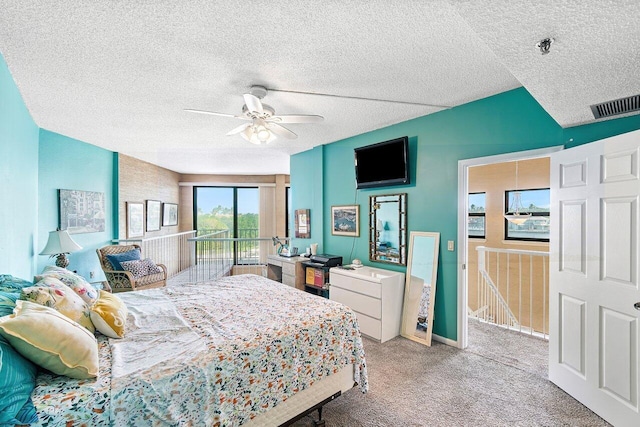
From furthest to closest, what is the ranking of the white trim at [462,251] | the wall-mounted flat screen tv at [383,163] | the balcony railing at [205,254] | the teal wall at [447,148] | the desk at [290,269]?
the balcony railing at [205,254]
the desk at [290,269]
the wall-mounted flat screen tv at [383,163]
the white trim at [462,251]
the teal wall at [447,148]

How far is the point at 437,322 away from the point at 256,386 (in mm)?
2480

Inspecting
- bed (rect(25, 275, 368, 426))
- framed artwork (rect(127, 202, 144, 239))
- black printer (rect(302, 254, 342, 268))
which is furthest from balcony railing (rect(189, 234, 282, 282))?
bed (rect(25, 275, 368, 426))

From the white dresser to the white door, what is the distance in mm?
1496

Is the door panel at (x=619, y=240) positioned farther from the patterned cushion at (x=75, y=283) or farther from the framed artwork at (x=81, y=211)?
the framed artwork at (x=81, y=211)

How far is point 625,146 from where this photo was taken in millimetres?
1921

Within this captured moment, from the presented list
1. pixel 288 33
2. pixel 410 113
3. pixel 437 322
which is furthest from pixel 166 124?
pixel 437 322

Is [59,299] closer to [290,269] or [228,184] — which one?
[290,269]

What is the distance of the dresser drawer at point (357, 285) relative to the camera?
3.38m

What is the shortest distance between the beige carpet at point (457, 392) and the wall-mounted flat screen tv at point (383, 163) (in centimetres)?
206

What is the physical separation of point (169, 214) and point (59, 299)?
20.1ft

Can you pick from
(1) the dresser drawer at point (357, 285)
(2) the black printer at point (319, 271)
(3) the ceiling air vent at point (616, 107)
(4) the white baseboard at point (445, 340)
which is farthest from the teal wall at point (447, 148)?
(1) the dresser drawer at point (357, 285)

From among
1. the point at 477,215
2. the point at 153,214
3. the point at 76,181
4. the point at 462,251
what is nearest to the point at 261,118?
the point at 462,251

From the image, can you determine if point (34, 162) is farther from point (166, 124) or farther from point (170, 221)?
point (170, 221)

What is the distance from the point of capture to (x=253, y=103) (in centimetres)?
223
